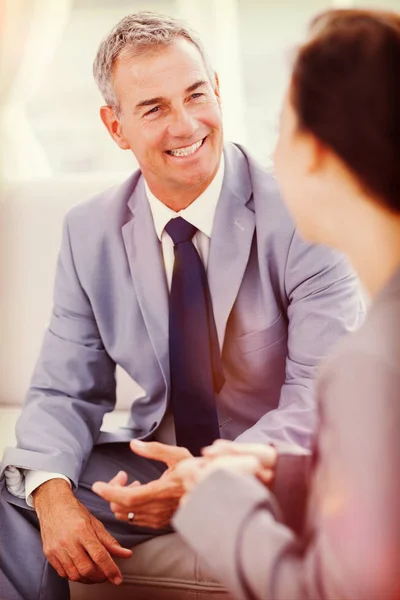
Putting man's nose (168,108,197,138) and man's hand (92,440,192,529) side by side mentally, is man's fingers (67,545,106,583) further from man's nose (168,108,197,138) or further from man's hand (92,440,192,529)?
man's nose (168,108,197,138)

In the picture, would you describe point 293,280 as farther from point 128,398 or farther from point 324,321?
point 128,398

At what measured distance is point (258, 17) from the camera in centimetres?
A: 86

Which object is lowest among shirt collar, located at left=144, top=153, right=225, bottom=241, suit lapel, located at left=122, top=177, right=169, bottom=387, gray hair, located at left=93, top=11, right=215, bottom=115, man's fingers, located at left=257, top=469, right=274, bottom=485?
man's fingers, located at left=257, top=469, right=274, bottom=485

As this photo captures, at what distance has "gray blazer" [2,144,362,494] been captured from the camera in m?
0.89

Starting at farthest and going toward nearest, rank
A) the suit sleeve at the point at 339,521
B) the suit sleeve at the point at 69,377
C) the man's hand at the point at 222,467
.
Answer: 1. the suit sleeve at the point at 69,377
2. the man's hand at the point at 222,467
3. the suit sleeve at the point at 339,521

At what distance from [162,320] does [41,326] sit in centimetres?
33

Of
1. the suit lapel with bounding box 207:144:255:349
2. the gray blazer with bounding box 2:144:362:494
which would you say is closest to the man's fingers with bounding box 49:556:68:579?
the gray blazer with bounding box 2:144:362:494

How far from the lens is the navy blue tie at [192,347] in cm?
94

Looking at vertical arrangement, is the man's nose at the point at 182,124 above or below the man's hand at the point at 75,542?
above

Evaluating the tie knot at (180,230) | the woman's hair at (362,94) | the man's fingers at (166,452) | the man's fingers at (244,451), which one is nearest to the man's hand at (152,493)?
the man's fingers at (166,452)


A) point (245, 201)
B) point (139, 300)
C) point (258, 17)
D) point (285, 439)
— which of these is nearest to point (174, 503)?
point (285, 439)

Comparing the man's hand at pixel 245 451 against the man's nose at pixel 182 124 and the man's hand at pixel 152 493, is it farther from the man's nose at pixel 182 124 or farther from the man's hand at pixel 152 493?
the man's nose at pixel 182 124

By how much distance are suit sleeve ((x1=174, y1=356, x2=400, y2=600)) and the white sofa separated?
360 mm

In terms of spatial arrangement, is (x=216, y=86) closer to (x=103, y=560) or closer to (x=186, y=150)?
(x=186, y=150)
